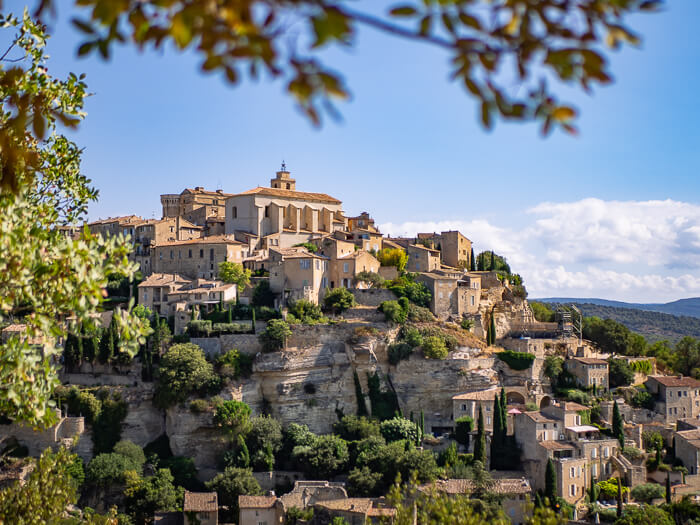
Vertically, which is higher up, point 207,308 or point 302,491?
point 207,308

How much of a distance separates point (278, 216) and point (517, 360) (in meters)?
22.8

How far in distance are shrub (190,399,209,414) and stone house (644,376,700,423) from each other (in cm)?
2820

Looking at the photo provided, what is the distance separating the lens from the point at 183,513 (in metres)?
36.2

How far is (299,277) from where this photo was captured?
1858 inches

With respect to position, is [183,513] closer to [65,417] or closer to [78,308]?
[65,417]

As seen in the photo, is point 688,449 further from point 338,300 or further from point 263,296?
point 263,296

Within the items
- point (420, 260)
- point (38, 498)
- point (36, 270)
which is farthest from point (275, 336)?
point (36, 270)

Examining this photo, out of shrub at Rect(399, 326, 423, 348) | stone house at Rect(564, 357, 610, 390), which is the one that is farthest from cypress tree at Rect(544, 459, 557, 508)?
stone house at Rect(564, 357, 610, 390)

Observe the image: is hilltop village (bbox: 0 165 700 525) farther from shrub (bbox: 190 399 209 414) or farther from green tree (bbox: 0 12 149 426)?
green tree (bbox: 0 12 149 426)

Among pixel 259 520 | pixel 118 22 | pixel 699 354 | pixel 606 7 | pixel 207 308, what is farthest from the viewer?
pixel 699 354

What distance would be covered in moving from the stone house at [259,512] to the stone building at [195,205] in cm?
3126

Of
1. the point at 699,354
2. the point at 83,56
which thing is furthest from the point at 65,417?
the point at 699,354

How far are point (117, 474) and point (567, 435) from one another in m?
24.4

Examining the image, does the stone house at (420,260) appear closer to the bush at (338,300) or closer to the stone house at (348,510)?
the bush at (338,300)
